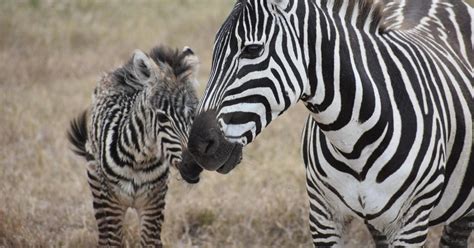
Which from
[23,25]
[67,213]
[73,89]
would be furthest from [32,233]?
[23,25]

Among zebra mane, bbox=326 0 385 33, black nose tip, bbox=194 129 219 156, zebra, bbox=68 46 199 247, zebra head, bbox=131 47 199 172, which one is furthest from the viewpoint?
zebra, bbox=68 46 199 247

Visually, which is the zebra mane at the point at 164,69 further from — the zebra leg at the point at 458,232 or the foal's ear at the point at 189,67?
the zebra leg at the point at 458,232

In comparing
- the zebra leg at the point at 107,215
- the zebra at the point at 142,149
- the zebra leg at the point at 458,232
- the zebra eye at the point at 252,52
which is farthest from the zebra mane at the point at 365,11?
the zebra leg at the point at 107,215

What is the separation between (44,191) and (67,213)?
0.64m

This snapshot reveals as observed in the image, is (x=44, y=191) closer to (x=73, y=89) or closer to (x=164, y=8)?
(x=73, y=89)

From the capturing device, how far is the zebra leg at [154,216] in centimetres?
576

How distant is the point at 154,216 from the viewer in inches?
227

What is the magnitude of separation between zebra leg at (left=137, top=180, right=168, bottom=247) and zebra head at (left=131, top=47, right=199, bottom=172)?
17.1 inches

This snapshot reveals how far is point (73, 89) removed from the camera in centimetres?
1061

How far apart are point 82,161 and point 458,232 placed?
4329 millimetres

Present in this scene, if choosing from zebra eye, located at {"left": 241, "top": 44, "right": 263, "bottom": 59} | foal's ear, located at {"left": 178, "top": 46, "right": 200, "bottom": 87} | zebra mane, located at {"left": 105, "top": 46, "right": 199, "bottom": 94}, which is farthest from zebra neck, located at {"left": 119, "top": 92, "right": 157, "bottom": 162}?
zebra eye, located at {"left": 241, "top": 44, "right": 263, "bottom": 59}

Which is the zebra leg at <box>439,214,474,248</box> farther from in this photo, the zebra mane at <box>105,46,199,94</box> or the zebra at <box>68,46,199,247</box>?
the zebra mane at <box>105,46,199,94</box>

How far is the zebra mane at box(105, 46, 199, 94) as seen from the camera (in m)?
5.71

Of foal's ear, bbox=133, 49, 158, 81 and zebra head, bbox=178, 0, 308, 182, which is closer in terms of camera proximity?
zebra head, bbox=178, 0, 308, 182
